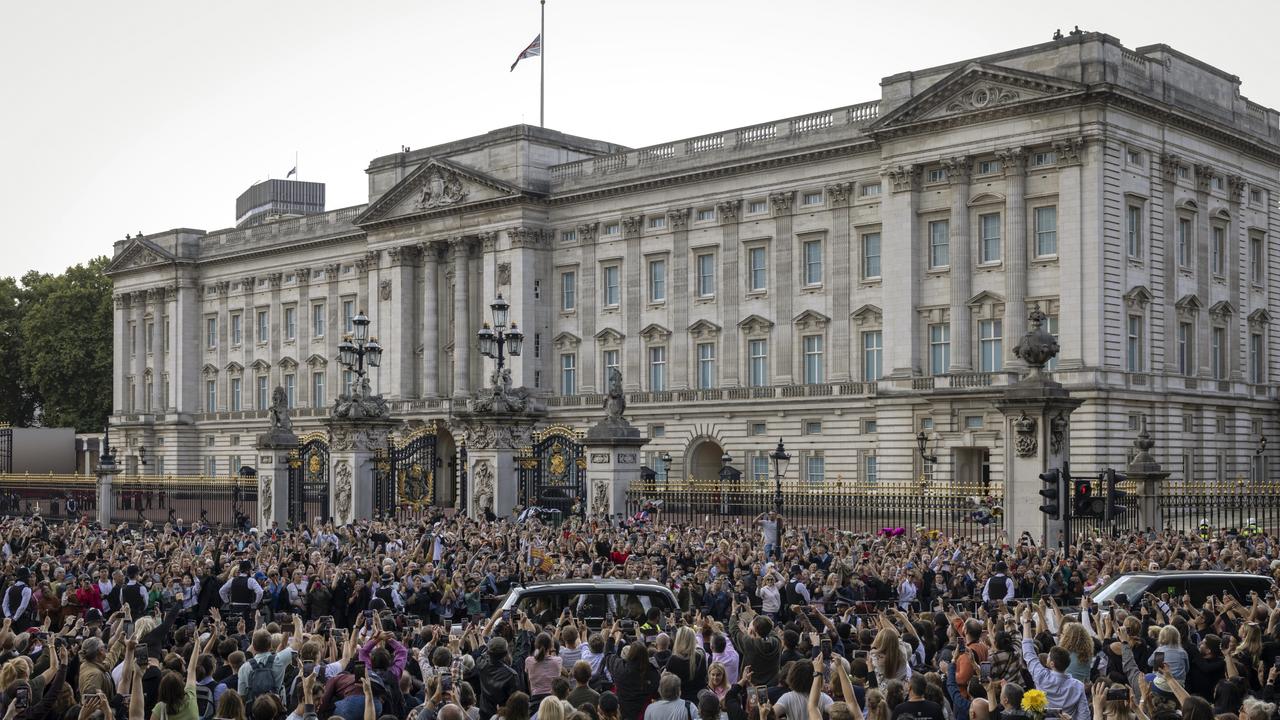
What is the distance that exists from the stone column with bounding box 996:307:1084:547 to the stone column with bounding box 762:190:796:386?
127ft

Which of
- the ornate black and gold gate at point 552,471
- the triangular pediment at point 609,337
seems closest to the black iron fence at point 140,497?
the ornate black and gold gate at point 552,471

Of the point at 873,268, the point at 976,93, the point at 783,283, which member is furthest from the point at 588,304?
the point at 976,93

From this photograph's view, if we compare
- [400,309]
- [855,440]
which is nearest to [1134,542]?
[855,440]

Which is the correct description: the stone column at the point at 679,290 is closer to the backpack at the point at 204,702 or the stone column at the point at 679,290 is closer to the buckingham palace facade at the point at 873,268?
the buckingham palace facade at the point at 873,268

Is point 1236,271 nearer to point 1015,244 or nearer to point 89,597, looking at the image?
point 1015,244

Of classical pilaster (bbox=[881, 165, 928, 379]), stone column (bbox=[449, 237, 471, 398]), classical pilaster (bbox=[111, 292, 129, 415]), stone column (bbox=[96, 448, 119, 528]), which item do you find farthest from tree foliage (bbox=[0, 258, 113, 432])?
classical pilaster (bbox=[881, 165, 928, 379])

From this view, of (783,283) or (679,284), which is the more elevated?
(679,284)

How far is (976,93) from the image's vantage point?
188 ft

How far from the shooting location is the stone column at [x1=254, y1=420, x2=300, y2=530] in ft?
141

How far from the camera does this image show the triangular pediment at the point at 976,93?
55094 mm

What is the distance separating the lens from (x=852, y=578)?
23.1m

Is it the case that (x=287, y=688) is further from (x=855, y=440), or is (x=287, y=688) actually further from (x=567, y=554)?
(x=855, y=440)

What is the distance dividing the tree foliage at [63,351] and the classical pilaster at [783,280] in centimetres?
5946

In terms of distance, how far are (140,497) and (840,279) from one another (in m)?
29.6
